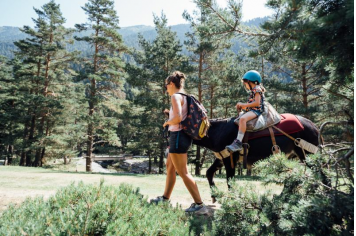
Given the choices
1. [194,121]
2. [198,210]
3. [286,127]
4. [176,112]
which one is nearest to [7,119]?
[176,112]

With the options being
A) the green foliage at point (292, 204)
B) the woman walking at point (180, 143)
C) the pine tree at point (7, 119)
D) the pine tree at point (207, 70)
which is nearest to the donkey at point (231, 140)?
the woman walking at point (180, 143)

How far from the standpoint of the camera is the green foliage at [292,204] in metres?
1.42

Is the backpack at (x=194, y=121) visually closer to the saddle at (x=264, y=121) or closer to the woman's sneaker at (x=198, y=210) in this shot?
the saddle at (x=264, y=121)

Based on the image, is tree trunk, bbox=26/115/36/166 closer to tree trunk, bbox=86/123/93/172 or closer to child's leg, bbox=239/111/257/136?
tree trunk, bbox=86/123/93/172

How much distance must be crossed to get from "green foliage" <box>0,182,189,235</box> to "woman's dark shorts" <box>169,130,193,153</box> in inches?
41.5

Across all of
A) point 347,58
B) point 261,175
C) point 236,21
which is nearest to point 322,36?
point 347,58

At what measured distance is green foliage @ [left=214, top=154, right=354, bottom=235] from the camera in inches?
55.9

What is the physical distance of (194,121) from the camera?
3.75 m

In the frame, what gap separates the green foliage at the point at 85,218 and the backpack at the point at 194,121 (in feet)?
4.41

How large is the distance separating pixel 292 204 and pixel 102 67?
20582 millimetres

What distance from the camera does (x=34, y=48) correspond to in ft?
68.2

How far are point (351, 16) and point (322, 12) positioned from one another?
70 cm

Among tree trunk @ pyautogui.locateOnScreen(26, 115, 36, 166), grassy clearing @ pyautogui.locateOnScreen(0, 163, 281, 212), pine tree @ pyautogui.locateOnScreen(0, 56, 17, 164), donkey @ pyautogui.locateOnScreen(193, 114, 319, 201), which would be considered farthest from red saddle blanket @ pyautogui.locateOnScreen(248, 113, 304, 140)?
pine tree @ pyautogui.locateOnScreen(0, 56, 17, 164)

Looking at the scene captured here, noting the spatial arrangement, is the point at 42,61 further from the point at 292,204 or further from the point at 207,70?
the point at 292,204
